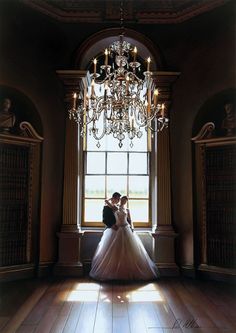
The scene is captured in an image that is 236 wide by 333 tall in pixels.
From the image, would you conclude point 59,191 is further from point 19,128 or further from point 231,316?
point 231,316

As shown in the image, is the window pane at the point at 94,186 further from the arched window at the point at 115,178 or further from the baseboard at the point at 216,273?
the baseboard at the point at 216,273

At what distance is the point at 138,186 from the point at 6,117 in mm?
2667

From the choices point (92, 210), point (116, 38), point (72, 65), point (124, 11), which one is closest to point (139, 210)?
point (92, 210)

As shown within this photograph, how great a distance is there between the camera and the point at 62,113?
18.2 feet

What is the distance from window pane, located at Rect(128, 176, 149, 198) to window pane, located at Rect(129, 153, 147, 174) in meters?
0.12

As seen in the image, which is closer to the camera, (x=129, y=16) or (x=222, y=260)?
(x=222, y=260)

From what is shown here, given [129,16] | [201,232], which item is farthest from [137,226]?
[129,16]

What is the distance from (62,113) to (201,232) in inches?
127

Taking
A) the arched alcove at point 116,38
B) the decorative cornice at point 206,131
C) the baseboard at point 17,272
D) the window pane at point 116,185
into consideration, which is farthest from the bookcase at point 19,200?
the decorative cornice at point 206,131

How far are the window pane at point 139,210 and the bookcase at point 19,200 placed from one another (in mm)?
1763

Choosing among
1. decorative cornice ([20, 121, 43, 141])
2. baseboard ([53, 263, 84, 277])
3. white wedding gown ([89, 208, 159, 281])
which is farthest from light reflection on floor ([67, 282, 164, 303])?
decorative cornice ([20, 121, 43, 141])

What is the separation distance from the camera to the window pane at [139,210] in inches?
230

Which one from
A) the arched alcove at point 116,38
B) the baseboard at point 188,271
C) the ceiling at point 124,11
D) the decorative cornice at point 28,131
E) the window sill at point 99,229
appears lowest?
the baseboard at point 188,271

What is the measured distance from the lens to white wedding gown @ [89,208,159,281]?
15.6ft
